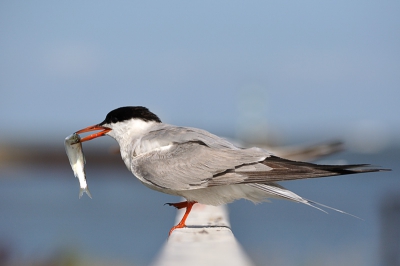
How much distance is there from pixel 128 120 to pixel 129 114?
4 cm

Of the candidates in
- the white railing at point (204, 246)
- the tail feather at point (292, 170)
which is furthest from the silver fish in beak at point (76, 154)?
the tail feather at point (292, 170)

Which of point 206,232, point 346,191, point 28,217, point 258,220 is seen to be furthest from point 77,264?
point 346,191

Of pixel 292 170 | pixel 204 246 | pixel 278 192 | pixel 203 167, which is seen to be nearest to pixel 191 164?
pixel 203 167

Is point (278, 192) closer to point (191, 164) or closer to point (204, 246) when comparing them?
point (191, 164)

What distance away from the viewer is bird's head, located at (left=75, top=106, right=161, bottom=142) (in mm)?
4770

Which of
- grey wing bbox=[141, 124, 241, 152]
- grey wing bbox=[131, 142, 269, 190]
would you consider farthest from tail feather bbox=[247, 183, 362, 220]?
grey wing bbox=[141, 124, 241, 152]

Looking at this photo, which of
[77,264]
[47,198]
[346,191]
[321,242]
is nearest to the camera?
[77,264]

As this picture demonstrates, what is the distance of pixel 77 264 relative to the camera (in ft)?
19.6

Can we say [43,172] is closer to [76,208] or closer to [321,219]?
[76,208]

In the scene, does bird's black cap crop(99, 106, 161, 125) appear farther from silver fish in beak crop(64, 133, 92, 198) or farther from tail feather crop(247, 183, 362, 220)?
tail feather crop(247, 183, 362, 220)

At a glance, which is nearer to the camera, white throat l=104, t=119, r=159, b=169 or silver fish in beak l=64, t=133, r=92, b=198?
silver fish in beak l=64, t=133, r=92, b=198

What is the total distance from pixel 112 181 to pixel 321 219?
15693mm

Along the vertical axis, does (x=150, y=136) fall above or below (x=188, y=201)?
above

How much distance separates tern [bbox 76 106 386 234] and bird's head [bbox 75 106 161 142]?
3.5 inches
